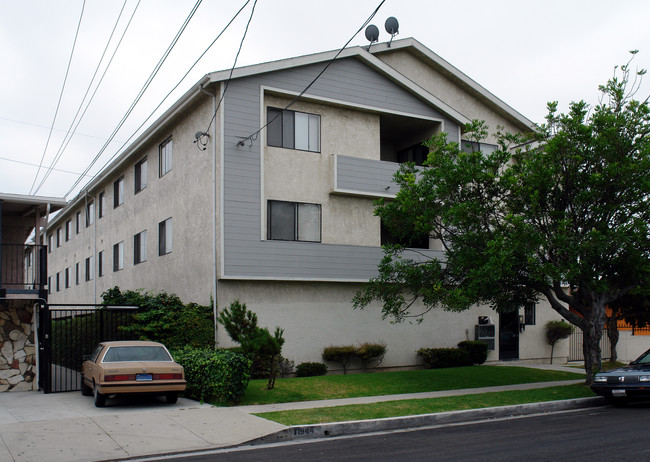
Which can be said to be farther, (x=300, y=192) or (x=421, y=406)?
(x=300, y=192)

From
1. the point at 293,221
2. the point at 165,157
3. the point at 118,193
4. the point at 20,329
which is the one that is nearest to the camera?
the point at 20,329

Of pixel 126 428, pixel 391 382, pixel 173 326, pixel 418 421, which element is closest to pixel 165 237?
pixel 173 326

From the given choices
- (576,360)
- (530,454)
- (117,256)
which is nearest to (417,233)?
(530,454)

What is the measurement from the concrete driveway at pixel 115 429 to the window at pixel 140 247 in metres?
11.9

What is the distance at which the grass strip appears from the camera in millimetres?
11930

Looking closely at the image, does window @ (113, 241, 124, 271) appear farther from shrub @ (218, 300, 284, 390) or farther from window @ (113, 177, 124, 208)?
shrub @ (218, 300, 284, 390)

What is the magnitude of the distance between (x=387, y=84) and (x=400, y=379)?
10420mm

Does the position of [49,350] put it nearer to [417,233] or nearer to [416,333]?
[417,233]

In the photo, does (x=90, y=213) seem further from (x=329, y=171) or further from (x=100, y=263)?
(x=329, y=171)

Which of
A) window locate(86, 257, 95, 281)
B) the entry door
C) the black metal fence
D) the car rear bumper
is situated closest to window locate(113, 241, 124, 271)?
window locate(86, 257, 95, 281)

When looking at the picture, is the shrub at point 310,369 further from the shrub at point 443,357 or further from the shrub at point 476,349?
the shrub at point 476,349

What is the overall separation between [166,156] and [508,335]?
14.7 m

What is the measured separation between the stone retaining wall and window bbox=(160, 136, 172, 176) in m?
8.52

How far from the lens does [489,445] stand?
9.64 meters
